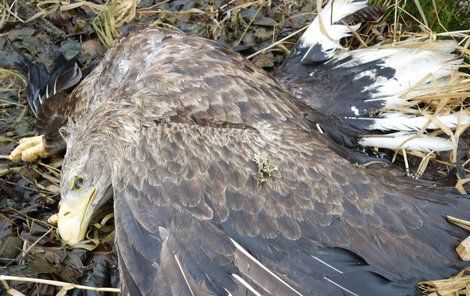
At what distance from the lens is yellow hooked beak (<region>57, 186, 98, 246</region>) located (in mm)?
2930

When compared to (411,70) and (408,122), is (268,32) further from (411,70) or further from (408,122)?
(408,122)

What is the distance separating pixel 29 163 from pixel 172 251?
1.53m

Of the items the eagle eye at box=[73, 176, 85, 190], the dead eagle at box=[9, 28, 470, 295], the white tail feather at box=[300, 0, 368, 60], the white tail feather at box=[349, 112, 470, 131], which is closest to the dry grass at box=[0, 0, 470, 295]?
the white tail feather at box=[349, 112, 470, 131]

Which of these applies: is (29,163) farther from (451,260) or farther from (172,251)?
(451,260)

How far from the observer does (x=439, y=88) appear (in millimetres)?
3133

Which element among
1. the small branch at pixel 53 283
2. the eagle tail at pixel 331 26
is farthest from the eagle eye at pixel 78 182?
the eagle tail at pixel 331 26

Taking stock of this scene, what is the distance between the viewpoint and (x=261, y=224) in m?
2.37

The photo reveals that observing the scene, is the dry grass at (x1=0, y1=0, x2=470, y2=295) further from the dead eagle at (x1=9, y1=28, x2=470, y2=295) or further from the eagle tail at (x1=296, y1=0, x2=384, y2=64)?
the dead eagle at (x1=9, y1=28, x2=470, y2=295)

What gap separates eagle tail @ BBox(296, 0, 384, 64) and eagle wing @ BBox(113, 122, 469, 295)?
3.40ft

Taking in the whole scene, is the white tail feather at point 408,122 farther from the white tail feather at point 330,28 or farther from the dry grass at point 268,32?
the white tail feather at point 330,28

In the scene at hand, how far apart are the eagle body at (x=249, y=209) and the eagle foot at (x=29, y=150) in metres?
0.88

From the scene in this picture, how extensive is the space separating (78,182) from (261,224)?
1060mm

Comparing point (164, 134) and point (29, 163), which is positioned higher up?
point (164, 134)

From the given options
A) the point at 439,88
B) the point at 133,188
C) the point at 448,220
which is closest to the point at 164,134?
the point at 133,188
